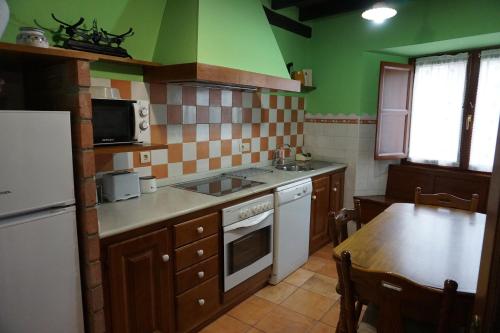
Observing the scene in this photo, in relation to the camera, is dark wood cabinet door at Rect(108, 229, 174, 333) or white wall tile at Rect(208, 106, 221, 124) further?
white wall tile at Rect(208, 106, 221, 124)

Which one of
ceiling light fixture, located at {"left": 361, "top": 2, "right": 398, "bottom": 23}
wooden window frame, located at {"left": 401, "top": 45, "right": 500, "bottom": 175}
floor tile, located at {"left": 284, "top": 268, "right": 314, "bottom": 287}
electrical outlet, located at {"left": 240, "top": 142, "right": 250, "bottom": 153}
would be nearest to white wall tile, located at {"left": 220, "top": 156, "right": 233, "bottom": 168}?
electrical outlet, located at {"left": 240, "top": 142, "right": 250, "bottom": 153}

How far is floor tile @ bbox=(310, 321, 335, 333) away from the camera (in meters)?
2.16

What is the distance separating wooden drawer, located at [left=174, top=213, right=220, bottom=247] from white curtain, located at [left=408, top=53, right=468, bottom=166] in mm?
Answer: 2587

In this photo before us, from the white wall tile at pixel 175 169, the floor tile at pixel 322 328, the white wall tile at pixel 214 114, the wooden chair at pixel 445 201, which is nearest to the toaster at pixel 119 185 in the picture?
the white wall tile at pixel 175 169

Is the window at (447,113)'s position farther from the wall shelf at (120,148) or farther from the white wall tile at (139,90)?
the wall shelf at (120,148)

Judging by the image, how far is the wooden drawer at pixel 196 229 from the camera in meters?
1.86

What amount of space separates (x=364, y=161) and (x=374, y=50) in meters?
1.17

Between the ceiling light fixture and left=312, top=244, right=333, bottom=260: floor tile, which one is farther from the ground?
the ceiling light fixture

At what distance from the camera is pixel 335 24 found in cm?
358

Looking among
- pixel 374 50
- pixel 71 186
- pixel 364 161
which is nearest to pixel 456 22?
pixel 374 50

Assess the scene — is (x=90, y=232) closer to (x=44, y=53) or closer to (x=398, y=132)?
(x=44, y=53)

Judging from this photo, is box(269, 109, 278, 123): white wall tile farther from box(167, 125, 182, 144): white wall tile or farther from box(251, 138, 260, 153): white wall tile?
box(167, 125, 182, 144): white wall tile

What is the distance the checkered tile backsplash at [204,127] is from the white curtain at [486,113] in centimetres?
179

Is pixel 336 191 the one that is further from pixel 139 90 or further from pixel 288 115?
pixel 139 90
